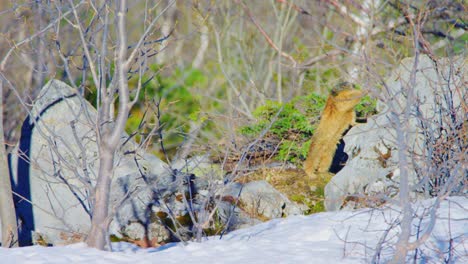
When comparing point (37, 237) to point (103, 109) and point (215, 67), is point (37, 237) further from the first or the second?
point (215, 67)

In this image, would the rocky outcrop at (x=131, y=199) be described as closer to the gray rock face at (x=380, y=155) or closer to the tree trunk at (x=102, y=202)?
the gray rock face at (x=380, y=155)

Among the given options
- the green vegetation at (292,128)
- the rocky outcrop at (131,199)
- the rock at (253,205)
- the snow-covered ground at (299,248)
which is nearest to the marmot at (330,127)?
the green vegetation at (292,128)

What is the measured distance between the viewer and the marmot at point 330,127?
411 inches

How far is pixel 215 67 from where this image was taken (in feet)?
73.8

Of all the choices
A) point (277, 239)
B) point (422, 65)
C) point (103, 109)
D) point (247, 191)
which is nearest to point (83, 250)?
point (103, 109)

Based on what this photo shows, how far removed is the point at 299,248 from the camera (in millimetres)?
7230

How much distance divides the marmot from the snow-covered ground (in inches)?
97.6

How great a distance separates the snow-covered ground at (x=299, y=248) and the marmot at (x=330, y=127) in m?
2.48

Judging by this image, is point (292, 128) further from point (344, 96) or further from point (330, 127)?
point (344, 96)

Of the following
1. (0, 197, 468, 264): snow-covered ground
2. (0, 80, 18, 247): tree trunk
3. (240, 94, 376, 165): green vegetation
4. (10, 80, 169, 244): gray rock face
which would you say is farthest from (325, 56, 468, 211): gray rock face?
(0, 80, 18, 247): tree trunk

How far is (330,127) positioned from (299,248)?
11.6ft

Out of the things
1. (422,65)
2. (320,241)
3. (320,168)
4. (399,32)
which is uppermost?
(399,32)

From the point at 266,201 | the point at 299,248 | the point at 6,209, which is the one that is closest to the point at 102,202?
the point at 299,248

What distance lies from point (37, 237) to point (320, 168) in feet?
13.0
